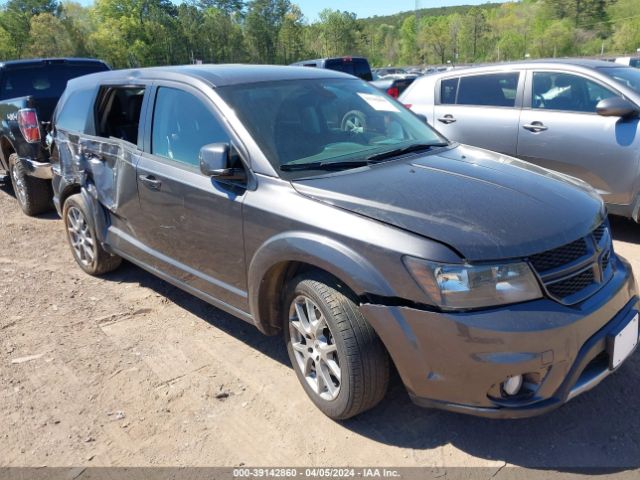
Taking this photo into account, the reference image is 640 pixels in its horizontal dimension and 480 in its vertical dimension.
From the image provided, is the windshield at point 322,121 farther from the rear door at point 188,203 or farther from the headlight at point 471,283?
the headlight at point 471,283

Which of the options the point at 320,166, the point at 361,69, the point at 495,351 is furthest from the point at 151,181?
the point at 361,69

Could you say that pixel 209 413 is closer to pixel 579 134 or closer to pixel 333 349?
pixel 333 349

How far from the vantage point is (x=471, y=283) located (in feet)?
7.43

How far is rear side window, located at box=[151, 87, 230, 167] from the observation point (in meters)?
3.33

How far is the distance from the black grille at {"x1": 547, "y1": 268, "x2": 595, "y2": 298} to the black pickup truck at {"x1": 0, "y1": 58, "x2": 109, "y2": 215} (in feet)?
17.5

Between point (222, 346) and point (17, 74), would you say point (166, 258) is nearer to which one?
point (222, 346)

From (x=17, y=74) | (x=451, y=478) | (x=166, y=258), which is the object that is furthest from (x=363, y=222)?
(x=17, y=74)

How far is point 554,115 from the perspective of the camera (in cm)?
546

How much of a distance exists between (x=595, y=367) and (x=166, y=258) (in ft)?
8.68

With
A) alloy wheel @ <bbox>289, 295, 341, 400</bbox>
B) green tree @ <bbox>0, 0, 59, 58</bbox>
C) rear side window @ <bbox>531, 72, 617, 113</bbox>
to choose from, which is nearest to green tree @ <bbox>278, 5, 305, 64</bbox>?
green tree @ <bbox>0, 0, 59, 58</bbox>

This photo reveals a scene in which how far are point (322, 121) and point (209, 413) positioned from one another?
1.83m

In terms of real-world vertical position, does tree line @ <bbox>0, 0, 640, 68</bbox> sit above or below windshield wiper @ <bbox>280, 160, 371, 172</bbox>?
above

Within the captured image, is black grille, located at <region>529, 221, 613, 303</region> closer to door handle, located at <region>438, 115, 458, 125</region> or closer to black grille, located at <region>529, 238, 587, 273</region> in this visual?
black grille, located at <region>529, 238, 587, 273</region>

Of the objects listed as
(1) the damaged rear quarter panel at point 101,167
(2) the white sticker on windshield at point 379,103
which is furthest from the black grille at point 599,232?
(1) the damaged rear quarter panel at point 101,167
